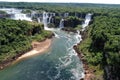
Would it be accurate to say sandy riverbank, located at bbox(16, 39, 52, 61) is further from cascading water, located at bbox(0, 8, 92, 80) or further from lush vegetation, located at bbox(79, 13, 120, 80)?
lush vegetation, located at bbox(79, 13, 120, 80)

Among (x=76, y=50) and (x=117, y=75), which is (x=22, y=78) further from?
(x=76, y=50)

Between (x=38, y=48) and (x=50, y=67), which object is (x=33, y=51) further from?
(x=50, y=67)

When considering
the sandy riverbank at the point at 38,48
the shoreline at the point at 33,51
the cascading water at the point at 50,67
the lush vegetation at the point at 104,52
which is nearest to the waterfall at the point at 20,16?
the shoreline at the point at 33,51

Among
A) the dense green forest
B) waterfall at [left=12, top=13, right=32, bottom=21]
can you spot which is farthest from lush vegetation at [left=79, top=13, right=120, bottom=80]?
waterfall at [left=12, top=13, right=32, bottom=21]

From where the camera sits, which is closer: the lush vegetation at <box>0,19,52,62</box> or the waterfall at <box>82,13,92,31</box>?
the lush vegetation at <box>0,19,52,62</box>

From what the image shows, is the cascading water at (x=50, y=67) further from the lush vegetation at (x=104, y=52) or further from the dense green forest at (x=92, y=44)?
the dense green forest at (x=92, y=44)

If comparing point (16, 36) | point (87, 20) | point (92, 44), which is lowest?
point (87, 20)

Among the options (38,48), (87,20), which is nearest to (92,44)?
(38,48)
